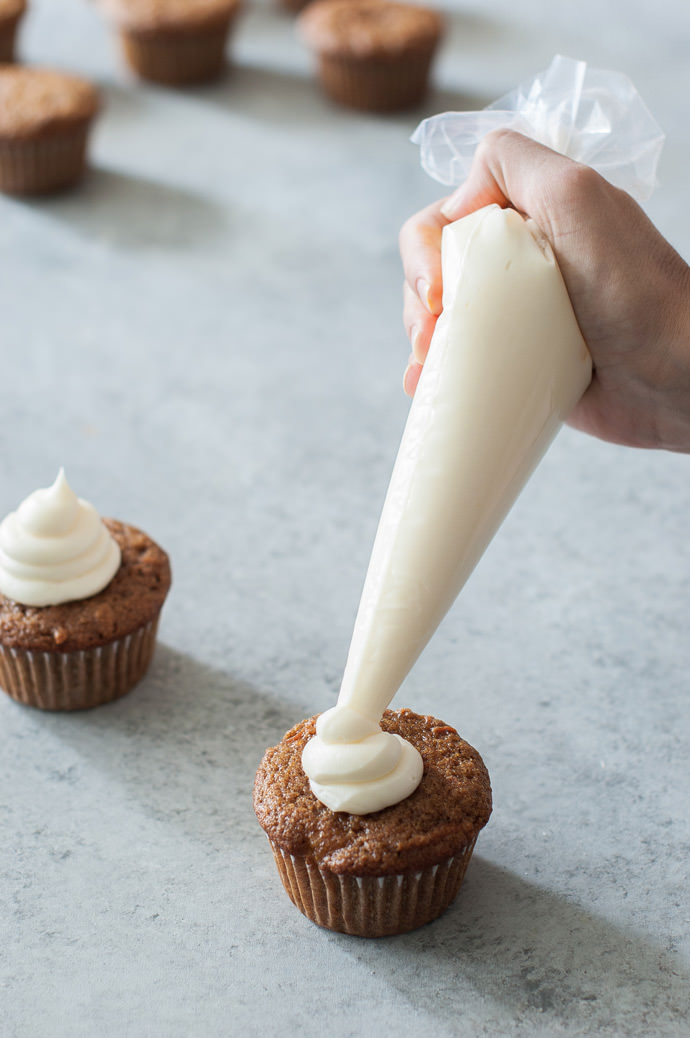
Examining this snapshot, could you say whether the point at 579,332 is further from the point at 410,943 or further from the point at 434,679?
the point at 410,943

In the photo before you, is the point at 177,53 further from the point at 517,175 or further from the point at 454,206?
the point at 517,175

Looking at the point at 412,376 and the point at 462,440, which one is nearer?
the point at 462,440

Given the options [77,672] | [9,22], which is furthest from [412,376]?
[9,22]

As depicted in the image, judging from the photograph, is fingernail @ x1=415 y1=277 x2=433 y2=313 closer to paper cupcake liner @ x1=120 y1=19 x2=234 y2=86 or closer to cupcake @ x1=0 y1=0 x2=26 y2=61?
paper cupcake liner @ x1=120 y1=19 x2=234 y2=86

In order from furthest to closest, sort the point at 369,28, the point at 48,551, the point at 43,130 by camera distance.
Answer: the point at 369,28, the point at 43,130, the point at 48,551

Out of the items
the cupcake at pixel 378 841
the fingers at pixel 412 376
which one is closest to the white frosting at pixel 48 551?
the cupcake at pixel 378 841

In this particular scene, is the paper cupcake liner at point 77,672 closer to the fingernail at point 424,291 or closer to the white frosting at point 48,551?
the white frosting at point 48,551

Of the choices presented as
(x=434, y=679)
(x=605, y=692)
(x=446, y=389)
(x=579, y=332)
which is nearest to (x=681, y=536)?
(x=605, y=692)
